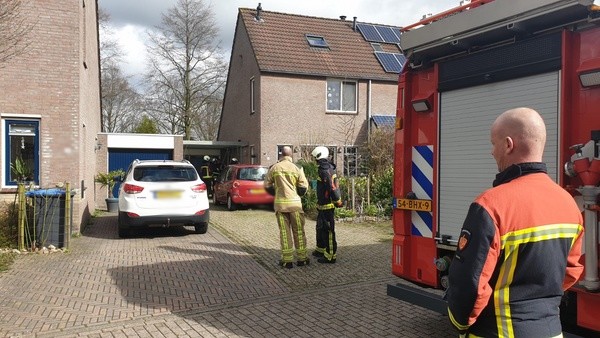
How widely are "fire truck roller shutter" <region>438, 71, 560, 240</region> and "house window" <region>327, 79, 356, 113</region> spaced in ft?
55.4

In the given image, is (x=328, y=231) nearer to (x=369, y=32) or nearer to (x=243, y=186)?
(x=243, y=186)

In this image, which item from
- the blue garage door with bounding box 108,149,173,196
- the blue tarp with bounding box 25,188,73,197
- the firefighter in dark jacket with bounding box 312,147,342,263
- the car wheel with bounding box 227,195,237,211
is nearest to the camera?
the firefighter in dark jacket with bounding box 312,147,342,263

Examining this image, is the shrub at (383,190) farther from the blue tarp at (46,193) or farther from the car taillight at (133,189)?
the blue tarp at (46,193)

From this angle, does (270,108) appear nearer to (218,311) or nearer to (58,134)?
(58,134)

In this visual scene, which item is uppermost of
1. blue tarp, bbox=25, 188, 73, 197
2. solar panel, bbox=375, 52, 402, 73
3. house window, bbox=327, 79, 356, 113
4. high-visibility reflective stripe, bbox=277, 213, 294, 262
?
solar panel, bbox=375, 52, 402, 73

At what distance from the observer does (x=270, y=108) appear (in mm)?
20000

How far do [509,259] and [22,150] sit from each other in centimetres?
1025

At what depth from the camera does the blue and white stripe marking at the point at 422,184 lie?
440 cm

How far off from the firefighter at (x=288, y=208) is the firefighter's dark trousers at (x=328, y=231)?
1.20 feet

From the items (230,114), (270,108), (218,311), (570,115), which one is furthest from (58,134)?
(230,114)

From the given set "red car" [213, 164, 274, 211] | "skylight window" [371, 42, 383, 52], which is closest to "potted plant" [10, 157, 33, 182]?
"red car" [213, 164, 274, 211]

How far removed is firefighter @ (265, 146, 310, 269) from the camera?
7355mm

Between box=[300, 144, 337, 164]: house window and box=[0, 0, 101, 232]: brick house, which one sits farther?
box=[300, 144, 337, 164]: house window

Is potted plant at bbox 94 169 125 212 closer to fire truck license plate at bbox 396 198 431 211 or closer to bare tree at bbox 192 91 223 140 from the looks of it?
fire truck license plate at bbox 396 198 431 211
